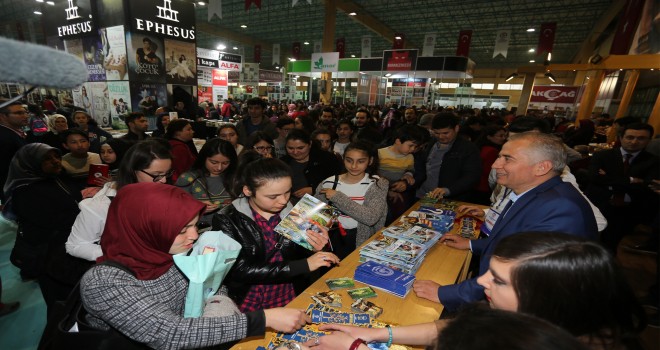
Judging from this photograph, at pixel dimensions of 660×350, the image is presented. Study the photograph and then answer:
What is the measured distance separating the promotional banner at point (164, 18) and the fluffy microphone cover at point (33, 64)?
26.2 feet

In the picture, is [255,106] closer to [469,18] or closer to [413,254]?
[413,254]

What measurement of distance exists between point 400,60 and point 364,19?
21.4ft

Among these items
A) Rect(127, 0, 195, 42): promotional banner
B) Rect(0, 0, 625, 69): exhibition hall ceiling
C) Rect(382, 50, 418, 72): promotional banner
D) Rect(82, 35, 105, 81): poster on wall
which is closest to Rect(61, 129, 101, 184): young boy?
Rect(127, 0, 195, 42): promotional banner

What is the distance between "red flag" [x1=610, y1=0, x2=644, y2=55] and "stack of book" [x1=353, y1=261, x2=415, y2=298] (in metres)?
8.96

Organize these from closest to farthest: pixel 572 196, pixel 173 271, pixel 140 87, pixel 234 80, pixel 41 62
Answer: pixel 41 62
pixel 173 271
pixel 572 196
pixel 140 87
pixel 234 80

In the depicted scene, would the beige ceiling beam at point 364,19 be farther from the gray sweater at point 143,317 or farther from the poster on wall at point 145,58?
the gray sweater at point 143,317

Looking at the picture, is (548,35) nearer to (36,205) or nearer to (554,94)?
(554,94)

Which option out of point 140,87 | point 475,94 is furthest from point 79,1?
point 475,94

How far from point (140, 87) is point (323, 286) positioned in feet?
24.6

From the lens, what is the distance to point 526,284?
3.74 ft

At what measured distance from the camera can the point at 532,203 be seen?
1.75 metres

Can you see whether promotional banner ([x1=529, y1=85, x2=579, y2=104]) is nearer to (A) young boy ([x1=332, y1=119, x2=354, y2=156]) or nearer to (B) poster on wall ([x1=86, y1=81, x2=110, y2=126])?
(A) young boy ([x1=332, y1=119, x2=354, y2=156])

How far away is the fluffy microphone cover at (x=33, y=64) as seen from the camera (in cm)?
48

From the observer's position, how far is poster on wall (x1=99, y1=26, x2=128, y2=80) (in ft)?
23.1
